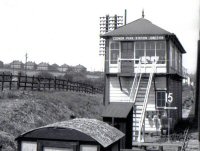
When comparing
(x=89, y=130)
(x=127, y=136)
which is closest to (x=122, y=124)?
(x=127, y=136)

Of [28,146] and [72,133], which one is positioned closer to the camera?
[72,133]

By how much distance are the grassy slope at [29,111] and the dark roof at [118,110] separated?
13.6ft

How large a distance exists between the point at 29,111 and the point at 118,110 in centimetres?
745

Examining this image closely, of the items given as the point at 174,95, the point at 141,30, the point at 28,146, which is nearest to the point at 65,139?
the point at 28,146

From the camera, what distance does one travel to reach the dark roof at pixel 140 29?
72.6 ft

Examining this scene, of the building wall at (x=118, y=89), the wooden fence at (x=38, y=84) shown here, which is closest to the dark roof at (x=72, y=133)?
the building wall at (x=118, y=89)

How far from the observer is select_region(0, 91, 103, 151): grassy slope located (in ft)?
49.1

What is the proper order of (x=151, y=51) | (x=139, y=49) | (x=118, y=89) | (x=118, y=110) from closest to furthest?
(x=118, y=110), (x=151, y=51), (x=139, y=49), (x=118, y=89)

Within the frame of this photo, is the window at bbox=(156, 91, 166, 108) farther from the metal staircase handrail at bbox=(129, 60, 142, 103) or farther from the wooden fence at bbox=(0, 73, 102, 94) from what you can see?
the wooden fence at bbox=(0, 73, 102, 94)

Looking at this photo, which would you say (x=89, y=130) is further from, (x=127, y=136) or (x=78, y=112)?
(x=78, y=112)

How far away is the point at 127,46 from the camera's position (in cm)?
2291

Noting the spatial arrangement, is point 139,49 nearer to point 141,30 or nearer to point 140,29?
point 141,30

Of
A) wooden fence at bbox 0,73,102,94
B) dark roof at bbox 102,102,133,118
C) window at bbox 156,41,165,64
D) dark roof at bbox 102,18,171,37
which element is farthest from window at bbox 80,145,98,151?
wooden fence at bbox 0,73,102,94

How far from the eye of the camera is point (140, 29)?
76.0 ft
